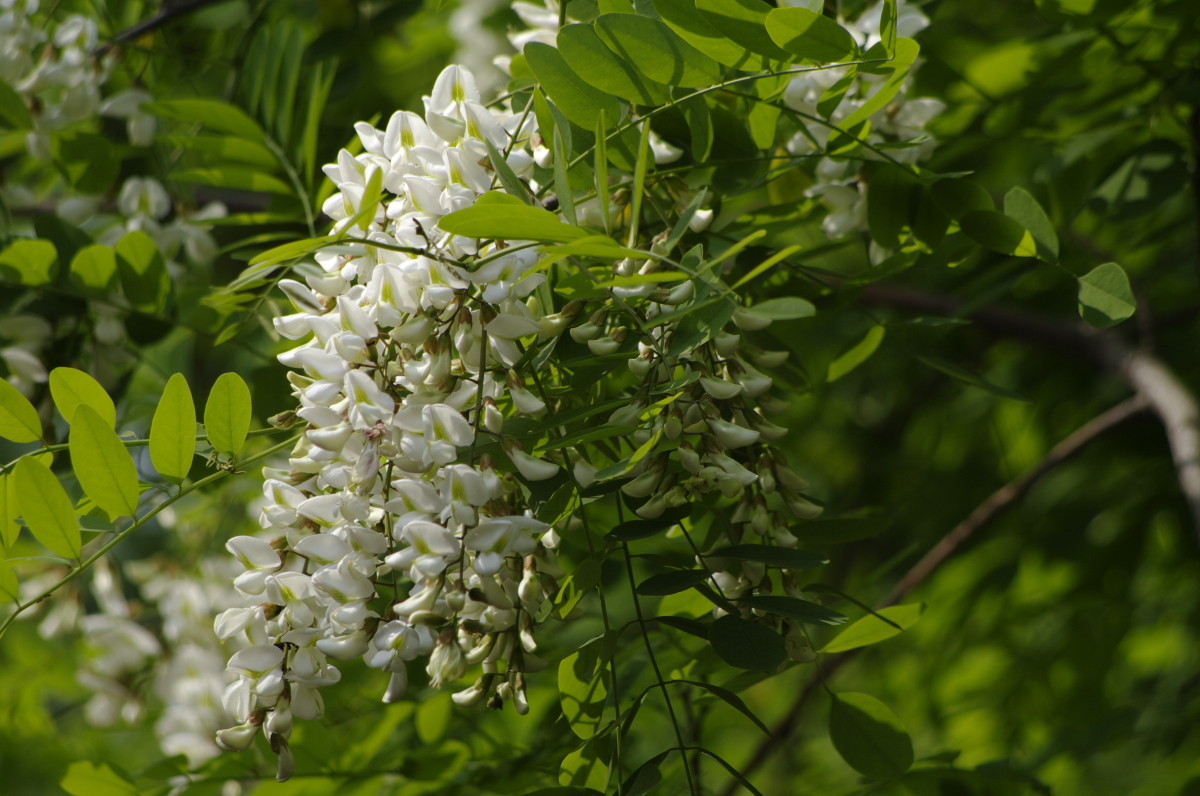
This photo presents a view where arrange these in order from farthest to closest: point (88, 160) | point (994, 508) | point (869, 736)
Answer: point (994, 508)
point (88, 160)
point (869, 736)

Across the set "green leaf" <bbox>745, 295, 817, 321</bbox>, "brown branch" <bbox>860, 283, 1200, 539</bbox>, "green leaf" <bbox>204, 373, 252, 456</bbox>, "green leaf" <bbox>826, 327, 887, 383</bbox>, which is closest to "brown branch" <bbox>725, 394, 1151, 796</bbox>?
"brown branch" <bbox>860, 283, 1200, 539</bbox>

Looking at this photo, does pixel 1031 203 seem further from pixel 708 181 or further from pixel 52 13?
pixel 52 13

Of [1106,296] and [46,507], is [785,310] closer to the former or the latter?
[1106,296]

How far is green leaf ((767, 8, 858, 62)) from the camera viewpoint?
63 cm

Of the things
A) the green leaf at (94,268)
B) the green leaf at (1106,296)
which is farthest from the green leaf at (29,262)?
the green leaf at (1106,296)

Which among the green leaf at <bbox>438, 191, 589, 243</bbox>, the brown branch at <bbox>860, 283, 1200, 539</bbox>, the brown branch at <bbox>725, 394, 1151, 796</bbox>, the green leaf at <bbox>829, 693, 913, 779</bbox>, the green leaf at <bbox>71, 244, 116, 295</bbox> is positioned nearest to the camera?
the green leaf at <bbox>438, 191, 589, 243</bbox>

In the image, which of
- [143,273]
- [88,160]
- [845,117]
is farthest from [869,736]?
[88,160]

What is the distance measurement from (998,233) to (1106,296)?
3.5 inches

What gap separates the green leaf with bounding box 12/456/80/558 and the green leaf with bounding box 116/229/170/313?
364mm

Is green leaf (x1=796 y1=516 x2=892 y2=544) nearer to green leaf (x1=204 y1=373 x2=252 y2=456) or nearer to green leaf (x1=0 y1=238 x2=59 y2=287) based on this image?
green leaf (x1=204 y1=373 x2=252 y2=456)

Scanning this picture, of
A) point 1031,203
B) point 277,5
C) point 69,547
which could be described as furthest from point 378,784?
point 277,5

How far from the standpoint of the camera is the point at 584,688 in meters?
0.68

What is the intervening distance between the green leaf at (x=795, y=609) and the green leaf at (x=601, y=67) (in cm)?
34

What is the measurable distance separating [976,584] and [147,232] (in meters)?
1.20
